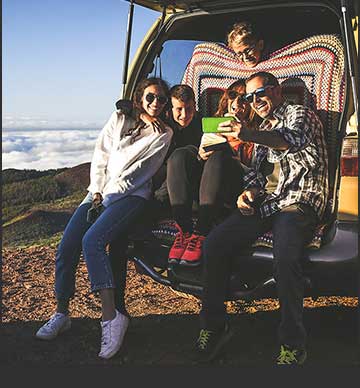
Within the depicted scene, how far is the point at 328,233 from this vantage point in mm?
3814

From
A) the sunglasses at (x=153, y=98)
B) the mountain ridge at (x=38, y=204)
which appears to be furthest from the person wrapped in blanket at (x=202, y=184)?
the mountain ridge at (x=38, y=204)

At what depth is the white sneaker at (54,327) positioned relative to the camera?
4.44 meters

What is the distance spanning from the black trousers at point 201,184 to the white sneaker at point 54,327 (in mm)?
988

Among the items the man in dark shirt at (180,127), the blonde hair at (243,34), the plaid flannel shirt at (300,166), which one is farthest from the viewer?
the blonde hair at (243,34)

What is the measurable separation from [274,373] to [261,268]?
1.80 feet

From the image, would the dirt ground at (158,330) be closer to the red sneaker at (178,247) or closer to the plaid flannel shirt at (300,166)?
the red sneaker at (178,247)

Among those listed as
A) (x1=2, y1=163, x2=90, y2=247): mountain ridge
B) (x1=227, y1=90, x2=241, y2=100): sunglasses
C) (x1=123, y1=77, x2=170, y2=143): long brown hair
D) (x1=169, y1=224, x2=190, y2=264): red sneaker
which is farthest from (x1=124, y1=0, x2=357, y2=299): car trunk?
(x1=2, y1=163, x2=90, y2=247): mountain ridge

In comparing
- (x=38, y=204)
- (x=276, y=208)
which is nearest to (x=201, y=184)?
(x=276, y=208)

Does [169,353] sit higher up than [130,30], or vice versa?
[130,30]

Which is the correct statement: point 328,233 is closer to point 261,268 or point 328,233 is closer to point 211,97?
point 261,268

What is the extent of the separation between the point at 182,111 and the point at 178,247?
0.90m

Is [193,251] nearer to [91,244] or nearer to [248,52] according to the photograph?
[91,244]

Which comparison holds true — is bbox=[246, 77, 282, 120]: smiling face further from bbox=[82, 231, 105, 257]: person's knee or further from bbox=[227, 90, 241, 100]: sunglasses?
bbox=[82, 231, 105, 257]: person's knee

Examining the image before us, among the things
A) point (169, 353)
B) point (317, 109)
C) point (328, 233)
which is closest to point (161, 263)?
point (169, 353)
